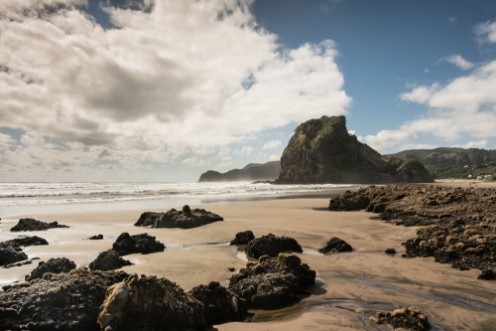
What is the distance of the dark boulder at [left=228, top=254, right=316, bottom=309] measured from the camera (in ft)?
26.6

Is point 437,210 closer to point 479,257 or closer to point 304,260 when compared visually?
point 479,257

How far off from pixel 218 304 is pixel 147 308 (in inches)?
64.8

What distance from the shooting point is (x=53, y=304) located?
6312 mm

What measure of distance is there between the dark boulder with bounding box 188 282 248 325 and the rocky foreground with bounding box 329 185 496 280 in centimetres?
735

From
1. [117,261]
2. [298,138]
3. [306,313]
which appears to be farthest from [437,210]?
[298,138]

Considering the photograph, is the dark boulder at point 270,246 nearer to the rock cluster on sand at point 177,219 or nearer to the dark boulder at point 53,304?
the dark boulder at point 53,304

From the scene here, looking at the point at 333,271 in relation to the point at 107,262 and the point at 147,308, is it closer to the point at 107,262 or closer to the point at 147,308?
the point at 147,308

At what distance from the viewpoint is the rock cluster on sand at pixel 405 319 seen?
6542 mm

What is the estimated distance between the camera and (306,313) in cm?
755

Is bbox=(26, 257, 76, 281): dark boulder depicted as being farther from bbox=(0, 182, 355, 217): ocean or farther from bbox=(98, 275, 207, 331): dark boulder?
bbox=(0, 182, 355, 217): ocean

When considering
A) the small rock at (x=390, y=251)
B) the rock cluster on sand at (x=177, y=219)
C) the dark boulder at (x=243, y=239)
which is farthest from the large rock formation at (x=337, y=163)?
the small rock at (x=390, y=251)

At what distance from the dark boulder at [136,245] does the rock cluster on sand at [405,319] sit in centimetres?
968

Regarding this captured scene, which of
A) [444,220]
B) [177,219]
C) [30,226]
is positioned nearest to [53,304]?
[177,219]

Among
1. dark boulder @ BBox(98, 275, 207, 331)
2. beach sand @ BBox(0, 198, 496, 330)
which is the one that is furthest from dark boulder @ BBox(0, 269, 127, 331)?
beach sand @ BBox(0, 198, 496, 330)
